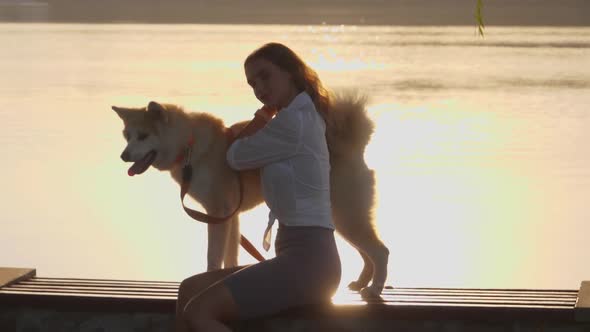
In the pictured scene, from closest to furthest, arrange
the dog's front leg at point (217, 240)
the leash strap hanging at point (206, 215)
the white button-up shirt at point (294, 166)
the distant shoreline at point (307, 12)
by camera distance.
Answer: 1. the white button-up shirt at point (294, 166)
2. the leash strap hanging at point (206, 215)
3. the dog's front leg at point (217, 240)
4. the distant shoreline at point (307, 12)

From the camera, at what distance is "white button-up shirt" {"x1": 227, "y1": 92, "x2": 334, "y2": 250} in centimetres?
379

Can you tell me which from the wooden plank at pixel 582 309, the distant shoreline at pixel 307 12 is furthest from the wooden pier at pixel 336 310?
the distant shoreline at pixel 307 12

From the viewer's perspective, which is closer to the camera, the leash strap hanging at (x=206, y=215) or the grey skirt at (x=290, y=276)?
the grey skirt at (x=290, y=276)

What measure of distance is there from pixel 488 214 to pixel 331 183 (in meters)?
3.47

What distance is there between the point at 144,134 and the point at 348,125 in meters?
0.89

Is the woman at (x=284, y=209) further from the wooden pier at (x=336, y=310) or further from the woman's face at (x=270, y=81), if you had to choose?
the wooden pier at (x=336, y=310)

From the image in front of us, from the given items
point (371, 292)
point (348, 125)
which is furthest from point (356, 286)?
point (348, 125)

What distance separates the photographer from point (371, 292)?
170 inches

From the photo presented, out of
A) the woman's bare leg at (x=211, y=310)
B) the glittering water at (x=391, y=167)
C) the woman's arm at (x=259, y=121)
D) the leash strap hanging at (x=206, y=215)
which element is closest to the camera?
the woman's bare leg at (x=211, y=310)

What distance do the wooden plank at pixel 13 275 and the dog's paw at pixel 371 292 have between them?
4.36 ft

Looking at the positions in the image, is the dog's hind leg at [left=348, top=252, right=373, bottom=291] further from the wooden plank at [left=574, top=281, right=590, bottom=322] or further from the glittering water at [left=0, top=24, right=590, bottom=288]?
the glittering water at [left=0, top=24, right=590, bottom=288]

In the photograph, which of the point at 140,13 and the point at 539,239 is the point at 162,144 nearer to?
the point at 539,239

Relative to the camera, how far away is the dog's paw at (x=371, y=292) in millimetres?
4254

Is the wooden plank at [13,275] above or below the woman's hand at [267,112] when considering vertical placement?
below
